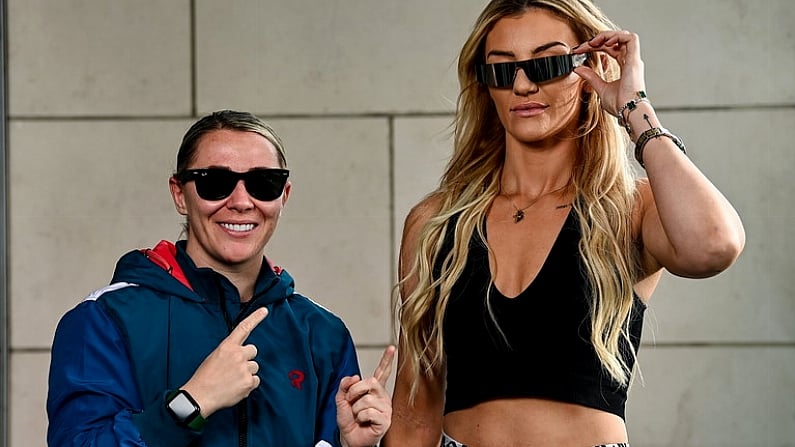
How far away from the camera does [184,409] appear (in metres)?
2.09

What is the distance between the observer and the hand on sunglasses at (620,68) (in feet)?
8.00

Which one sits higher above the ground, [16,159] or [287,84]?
[287,84]

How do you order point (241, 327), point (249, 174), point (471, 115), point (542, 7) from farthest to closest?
point (471, 115)
point (542, 7)
point (249, 174)
point (241, 327)

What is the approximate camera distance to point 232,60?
13.5 ft

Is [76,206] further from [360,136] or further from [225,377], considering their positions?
[225,377]

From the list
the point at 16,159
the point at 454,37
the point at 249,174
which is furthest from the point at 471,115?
the point at 16,159

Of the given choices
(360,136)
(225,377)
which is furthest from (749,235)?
(225,377)

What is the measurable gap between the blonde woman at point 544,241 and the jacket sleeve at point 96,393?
2.16ft

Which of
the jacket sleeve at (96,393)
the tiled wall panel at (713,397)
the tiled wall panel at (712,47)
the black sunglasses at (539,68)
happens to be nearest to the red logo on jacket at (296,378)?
the jacket sleeve at (96,393)

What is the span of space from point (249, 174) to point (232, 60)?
183cm

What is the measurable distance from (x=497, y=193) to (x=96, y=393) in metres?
1.03

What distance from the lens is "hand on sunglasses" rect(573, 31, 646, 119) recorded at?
2.44m

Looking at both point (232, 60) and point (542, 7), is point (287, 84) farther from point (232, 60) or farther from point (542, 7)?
point (542, 7)

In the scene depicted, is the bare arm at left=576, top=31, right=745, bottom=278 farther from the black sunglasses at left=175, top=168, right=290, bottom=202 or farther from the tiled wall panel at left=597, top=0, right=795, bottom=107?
the tiled wall panel at left=597, top=0, right=795, bottom=107
